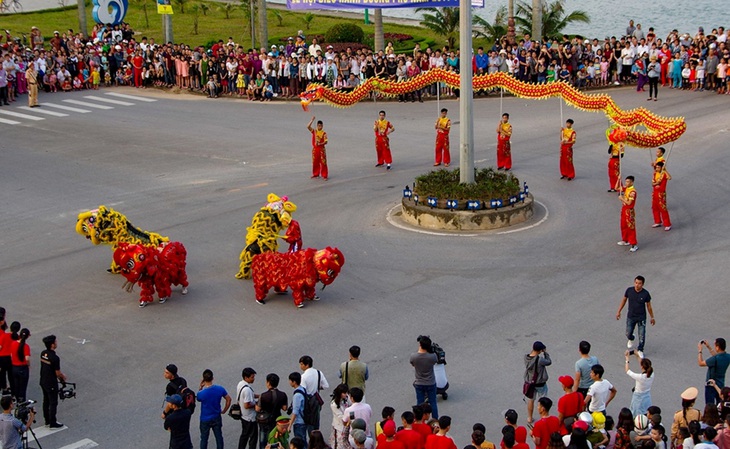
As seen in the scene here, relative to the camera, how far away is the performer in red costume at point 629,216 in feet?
63.1

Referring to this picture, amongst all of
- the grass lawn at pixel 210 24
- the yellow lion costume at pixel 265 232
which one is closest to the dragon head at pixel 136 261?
the yellow lion costume at pixel 265 232

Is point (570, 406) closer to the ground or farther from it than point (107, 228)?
closer to the ground

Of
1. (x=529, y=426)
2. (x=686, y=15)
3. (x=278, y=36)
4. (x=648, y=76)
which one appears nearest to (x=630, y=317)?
(x=529, y=426)

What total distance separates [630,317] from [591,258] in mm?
4194

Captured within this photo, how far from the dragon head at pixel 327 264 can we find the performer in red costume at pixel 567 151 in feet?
29.8

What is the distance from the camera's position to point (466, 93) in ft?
70.0

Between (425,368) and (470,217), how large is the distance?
8189 millimetres

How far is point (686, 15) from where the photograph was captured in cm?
6259

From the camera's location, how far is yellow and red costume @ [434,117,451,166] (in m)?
25.5

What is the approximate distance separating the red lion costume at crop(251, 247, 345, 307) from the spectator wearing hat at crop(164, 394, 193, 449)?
516cm

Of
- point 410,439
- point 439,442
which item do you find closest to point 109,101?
point 410,439

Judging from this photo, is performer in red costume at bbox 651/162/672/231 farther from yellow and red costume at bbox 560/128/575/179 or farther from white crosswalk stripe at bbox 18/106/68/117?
white crosswalk stripe at bbox 18/106/68/117

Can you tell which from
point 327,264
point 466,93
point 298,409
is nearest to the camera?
point 298,409

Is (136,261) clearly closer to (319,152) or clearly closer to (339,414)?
(339,414)
